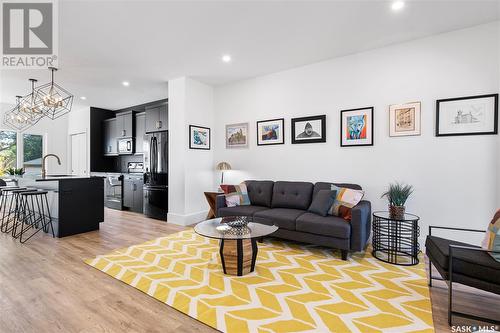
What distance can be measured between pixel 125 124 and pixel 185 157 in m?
3.10

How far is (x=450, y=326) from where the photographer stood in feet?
5.77

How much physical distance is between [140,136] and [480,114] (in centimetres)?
664

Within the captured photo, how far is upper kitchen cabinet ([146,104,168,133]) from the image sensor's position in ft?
17.8

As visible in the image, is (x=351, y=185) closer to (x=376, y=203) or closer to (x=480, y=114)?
(x=376, y=203)

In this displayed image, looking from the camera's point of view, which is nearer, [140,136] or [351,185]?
[351,185]

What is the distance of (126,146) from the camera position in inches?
263

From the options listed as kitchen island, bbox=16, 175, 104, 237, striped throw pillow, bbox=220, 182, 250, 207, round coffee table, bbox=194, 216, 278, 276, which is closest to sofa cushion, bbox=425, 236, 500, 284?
round coffee table, bbox=194, 216, 278, 276

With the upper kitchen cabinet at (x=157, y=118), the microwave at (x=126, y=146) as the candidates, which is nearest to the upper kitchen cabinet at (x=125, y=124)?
the microwave at (x=126, y=146)

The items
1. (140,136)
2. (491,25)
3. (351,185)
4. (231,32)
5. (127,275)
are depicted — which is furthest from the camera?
(140,136)

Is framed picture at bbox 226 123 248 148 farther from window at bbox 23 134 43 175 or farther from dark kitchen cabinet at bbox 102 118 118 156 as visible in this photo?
window at bbox 23 134 43 175

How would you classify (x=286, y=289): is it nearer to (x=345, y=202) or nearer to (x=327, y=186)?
(x=345, y=202)

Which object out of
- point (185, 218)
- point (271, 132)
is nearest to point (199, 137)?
point (271, 132)

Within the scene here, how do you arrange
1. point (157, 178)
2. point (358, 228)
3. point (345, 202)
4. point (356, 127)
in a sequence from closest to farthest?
point (358, 228)
point (345, 202)
point (356, 127)
point (157, 178)

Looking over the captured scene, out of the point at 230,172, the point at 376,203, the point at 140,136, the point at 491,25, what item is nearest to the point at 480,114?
the point at 491,25
